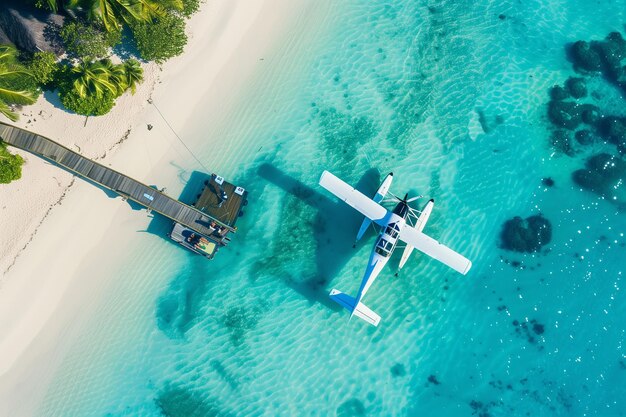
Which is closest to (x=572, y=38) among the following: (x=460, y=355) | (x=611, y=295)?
(x=611, y=295)

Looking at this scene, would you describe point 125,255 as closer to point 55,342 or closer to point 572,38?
point 55,342

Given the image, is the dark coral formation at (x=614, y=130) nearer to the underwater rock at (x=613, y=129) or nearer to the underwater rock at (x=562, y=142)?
the underwater rock at (x=613, y=129)

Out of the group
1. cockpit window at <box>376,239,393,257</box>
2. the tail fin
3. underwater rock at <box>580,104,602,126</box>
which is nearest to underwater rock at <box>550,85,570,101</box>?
underwater rock at <box>580,104,602,126</box>

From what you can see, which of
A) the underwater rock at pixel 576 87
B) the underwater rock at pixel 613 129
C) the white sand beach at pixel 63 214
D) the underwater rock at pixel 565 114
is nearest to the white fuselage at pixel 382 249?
the underwater rock at pixel 565 114

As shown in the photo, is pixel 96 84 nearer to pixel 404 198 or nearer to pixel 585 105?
pixel 404 198

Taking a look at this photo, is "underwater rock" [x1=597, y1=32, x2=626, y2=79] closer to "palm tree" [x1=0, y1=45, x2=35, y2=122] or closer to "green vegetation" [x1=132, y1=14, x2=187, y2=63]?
"green vegetation" [x1=132, y1=14, x2=187, y2=63]

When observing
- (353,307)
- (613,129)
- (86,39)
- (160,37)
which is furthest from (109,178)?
(613,129)
